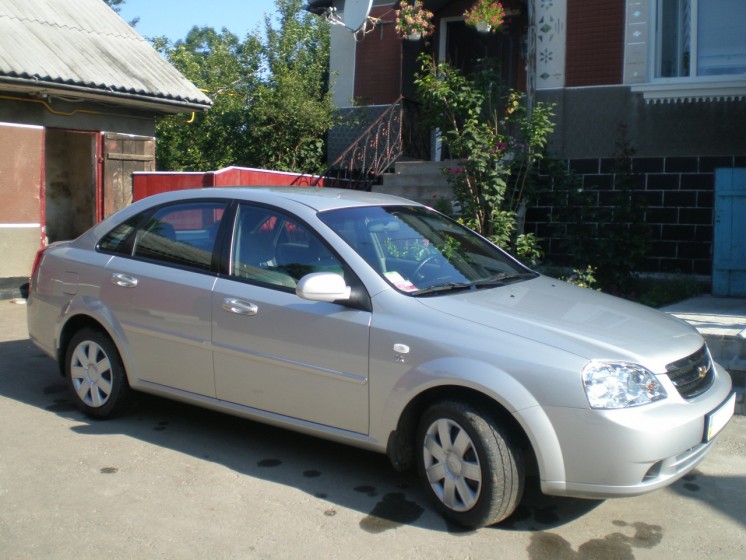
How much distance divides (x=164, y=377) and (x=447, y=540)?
2.25 meters

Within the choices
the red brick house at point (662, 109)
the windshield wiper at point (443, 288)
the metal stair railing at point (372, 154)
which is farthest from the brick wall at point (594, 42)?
the windshield wiper at point (443, 288)

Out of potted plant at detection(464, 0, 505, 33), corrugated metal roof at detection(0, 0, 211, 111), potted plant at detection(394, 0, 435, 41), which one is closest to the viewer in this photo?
potted plant at detection(464, 0, 505, 33)

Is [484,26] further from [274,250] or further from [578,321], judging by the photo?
[578,321]

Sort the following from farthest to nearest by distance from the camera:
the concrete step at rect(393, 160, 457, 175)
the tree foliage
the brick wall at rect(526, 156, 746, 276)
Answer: the tree foliage
the concrete step at rect(393, 160, 457, 175)
the brick wall at rect(526, 156, 746, 276)

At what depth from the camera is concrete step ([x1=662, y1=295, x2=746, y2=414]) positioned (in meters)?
6.05

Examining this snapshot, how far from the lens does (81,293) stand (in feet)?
18.4

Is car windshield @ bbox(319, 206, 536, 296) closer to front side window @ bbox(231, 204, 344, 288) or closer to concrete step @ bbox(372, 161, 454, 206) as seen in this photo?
front side window @ bbox(231, 204, 344, 288)

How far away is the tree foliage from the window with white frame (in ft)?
20.0

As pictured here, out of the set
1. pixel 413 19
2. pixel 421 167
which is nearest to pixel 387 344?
pixel 421 167

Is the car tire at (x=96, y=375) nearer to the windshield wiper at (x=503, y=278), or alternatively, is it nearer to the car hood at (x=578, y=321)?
the car hood at (x=578, y=321)

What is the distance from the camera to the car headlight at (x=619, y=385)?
3.73 meters

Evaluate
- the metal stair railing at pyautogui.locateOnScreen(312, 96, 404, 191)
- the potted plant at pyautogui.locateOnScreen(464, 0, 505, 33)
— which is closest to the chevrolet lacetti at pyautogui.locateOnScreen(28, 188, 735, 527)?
the potted plant at pyautogui.locateOnScreen(464, 0, 505, 33)

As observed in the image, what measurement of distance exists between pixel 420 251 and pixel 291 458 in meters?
1.52

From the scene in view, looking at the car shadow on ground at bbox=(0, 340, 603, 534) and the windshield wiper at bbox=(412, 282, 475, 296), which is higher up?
the windshield wiper at bbox=(412, 282, 475, 296)
